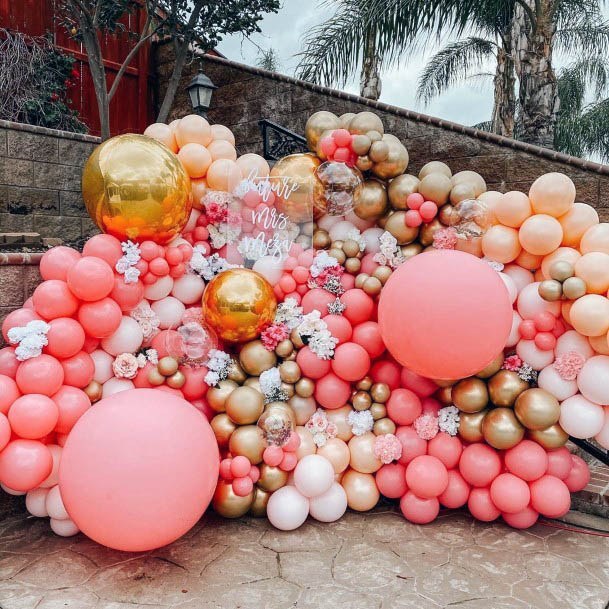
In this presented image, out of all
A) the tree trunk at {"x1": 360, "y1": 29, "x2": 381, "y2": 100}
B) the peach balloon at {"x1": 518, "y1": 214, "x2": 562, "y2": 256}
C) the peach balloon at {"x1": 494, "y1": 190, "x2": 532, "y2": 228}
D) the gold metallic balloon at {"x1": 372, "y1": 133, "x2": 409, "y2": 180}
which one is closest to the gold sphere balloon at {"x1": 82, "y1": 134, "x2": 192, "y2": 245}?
the gold metallic balloon at {"x1": 372, "y1": 133, "x2": 409, "y2": 180}

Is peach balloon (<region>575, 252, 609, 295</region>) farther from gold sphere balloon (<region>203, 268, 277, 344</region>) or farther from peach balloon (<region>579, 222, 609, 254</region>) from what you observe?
gold sphere balloon (<region>203, 268, 277, 344</region>)

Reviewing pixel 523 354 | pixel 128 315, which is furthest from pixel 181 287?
pixel 523 354

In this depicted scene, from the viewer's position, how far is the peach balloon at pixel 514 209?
3.01 metres

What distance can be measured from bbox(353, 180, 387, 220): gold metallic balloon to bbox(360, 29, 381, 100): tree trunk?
4928mm

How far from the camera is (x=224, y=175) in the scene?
134 inches

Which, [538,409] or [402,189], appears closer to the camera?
[538,409]

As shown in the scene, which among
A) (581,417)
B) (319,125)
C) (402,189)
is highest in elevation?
(319,125)

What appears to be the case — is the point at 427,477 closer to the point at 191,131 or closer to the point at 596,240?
the point at 596,240

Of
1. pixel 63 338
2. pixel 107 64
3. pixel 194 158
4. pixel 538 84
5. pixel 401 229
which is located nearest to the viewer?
pixel 63 338

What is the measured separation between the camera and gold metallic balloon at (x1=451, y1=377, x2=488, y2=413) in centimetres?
298

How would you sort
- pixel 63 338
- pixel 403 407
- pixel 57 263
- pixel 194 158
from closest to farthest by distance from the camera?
pixel 63 338, pixel 57 263, pixel 403 407, pixel 194 158

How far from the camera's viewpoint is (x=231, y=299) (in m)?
3.09

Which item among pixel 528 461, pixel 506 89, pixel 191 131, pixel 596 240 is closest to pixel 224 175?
pixel 191 131

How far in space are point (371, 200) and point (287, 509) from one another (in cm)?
194
